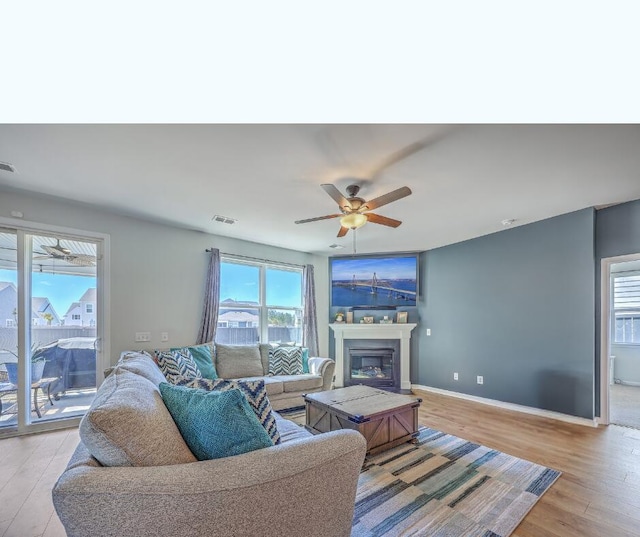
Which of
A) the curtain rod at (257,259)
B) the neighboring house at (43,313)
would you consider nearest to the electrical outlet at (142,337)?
the neighboring house at (43,313)

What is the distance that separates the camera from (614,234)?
3.56 meters

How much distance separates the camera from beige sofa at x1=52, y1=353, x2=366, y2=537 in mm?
882

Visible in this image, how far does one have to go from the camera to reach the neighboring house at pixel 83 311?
345 centimetres

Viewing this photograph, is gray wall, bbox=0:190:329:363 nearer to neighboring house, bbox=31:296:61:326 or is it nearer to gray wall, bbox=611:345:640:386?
neighboring house, bbox=31:296:61:326

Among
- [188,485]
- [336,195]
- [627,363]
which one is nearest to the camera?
[188,485]

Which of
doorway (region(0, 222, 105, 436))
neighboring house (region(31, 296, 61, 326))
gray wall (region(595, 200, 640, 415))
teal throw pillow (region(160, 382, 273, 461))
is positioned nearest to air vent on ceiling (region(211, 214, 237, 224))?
doorway (region(0, 222, 105, 436))

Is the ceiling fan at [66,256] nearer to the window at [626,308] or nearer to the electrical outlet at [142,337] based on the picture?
the electrical outlet at [142,337]

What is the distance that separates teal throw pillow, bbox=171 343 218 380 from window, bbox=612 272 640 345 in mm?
6923

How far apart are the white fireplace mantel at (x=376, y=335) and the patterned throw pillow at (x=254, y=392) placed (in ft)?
12.5

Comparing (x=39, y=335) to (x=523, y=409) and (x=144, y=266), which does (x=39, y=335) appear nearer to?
(x=144, y=266)

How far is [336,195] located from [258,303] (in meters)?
3.15

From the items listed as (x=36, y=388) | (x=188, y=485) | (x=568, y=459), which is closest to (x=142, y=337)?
(x=36, y=388)
